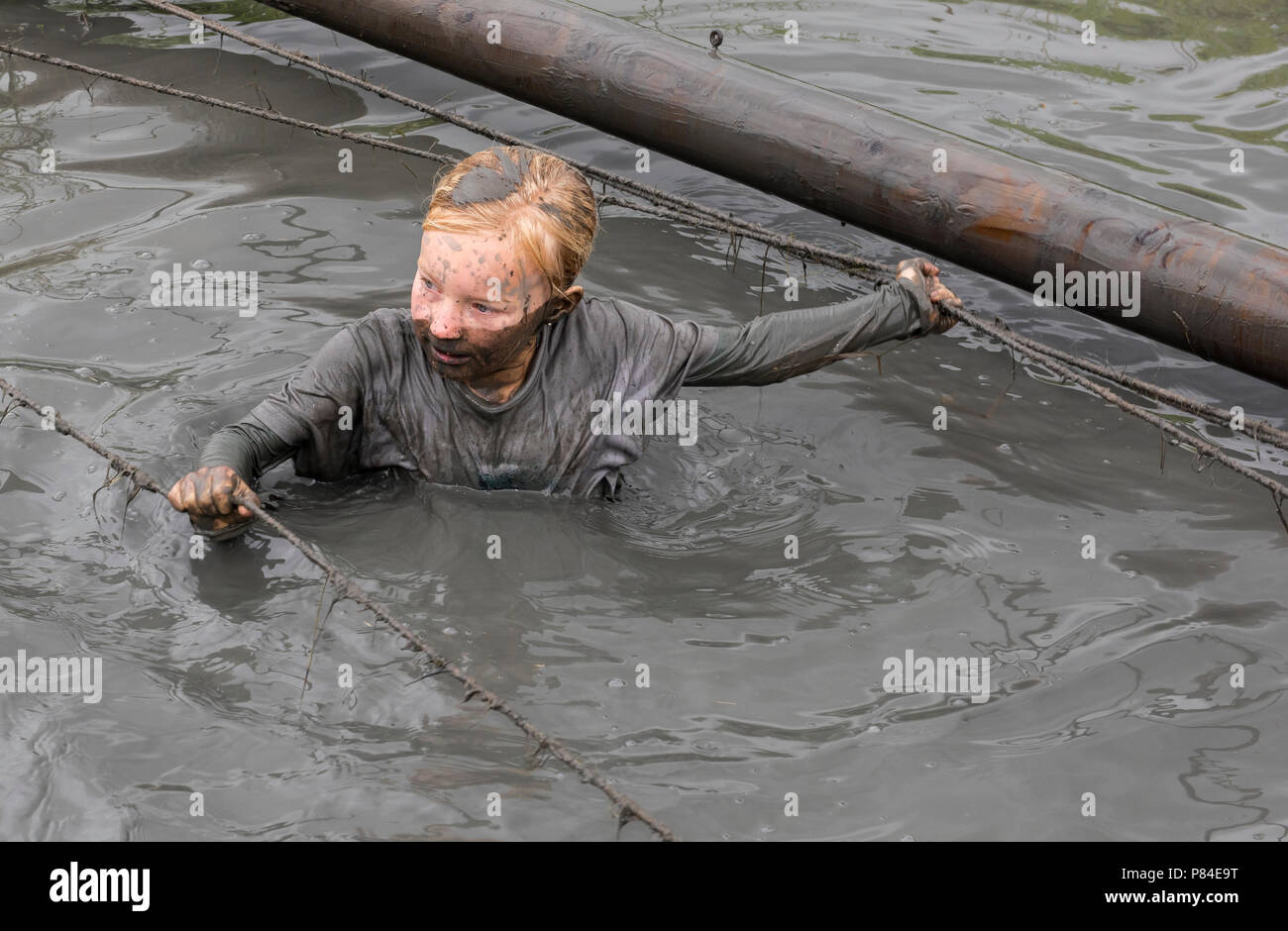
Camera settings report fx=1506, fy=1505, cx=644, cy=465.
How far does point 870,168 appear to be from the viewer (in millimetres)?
5543

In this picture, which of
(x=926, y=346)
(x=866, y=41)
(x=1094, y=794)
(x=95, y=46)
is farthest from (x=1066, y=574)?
(x=95, y=46)

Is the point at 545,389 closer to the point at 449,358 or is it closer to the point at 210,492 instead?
the point at 449,358

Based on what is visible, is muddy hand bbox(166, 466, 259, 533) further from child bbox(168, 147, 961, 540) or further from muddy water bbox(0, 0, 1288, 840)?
muddy water bbox(0, 0, 1288, 840)

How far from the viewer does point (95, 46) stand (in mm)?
7531

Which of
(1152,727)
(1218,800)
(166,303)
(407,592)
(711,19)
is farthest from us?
(711,19)

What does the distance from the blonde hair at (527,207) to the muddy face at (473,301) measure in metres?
0.04

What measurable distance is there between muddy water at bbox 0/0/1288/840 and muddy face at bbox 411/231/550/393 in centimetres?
Result: 56

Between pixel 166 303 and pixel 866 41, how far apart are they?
162 inches

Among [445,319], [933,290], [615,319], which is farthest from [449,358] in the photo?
[933,290]

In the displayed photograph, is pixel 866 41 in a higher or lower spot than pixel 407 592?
higher

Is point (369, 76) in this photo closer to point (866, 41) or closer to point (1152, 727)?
point (866, 41)

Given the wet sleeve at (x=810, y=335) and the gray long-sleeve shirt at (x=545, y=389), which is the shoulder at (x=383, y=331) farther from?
the wet sleeve at (x=810, y=335)

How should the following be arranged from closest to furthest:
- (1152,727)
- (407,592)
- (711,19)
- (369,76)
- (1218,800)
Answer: (1218,800), (1152,727), (407,592), (369,76), (711,19)

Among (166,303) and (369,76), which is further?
(369,76)
